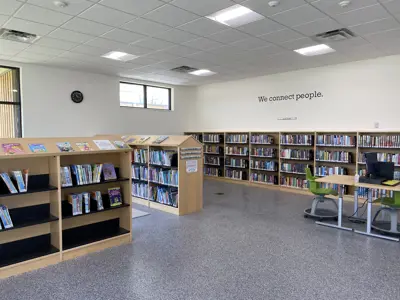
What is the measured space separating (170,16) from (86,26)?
1.44 m

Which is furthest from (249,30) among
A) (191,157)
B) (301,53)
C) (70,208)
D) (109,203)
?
(70,208)

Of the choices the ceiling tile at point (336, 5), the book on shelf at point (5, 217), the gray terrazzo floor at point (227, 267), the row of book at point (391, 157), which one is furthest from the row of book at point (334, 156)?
the book on shelf at point (5, 217)

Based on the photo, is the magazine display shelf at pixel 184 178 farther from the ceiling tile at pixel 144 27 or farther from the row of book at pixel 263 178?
the row of book at pixel 263 178

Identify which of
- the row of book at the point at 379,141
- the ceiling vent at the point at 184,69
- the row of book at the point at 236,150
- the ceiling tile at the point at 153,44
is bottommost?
the row of book at the point at 236,150

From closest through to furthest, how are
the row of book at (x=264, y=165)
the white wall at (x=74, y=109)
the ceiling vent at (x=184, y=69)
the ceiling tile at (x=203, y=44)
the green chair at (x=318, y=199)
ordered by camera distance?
1. the green chair at (x=318, y=199)
2. the ceiling tile at (x=203, y=44)
3. the white wall at (x=74, y=109)
4. the ceiling vent at (x=184, y=69)
5. the row of book at (x=264, y=165)

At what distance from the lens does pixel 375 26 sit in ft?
15.5

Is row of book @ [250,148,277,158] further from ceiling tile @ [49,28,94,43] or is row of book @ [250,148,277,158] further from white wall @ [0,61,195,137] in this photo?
ceiling tile @ [49,28,94,43]

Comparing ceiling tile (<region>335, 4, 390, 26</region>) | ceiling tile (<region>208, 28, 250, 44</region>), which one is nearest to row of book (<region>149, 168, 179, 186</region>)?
ceiling tile (<region>208, 28, 250, 44</region>)

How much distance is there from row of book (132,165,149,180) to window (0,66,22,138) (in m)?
3.13

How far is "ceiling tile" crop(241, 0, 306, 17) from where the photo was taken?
153 inches

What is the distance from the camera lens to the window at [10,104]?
697cm

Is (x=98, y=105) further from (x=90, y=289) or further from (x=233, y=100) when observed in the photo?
(x=90, y=289)

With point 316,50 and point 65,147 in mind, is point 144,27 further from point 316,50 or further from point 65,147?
point 316,50

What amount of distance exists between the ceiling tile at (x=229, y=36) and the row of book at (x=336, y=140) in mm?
3416
